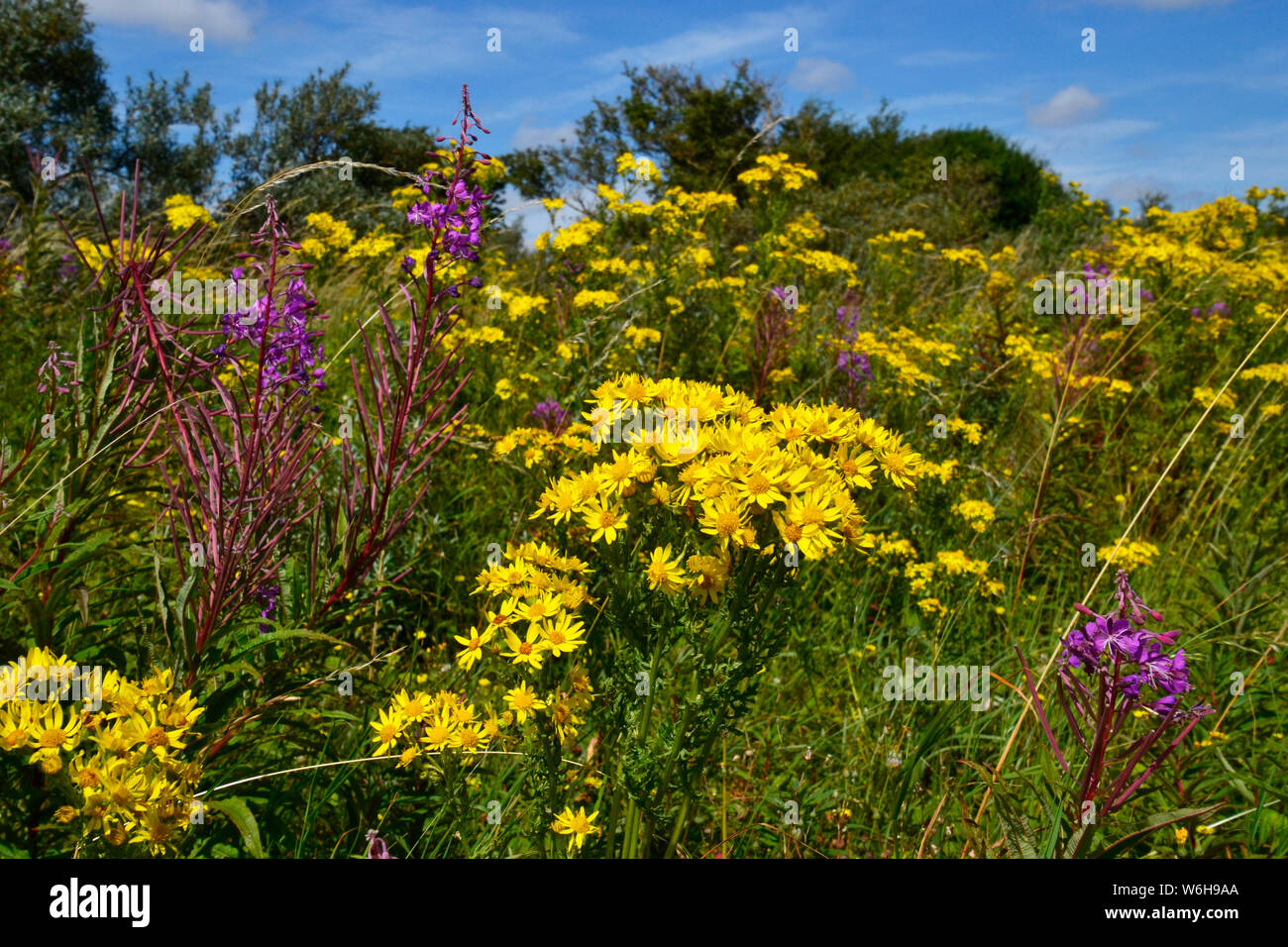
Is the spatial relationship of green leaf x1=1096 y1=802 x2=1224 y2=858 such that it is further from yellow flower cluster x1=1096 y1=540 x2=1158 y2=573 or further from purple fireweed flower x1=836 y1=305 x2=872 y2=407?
purple fireweed flower x1=836 y1=305 x2=872 y2=407

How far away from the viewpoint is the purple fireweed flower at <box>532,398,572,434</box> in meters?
3.16

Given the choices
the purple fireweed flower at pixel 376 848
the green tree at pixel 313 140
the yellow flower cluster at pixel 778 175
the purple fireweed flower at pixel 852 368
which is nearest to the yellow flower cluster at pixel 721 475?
the purple fireweed flower at pixel 376 848

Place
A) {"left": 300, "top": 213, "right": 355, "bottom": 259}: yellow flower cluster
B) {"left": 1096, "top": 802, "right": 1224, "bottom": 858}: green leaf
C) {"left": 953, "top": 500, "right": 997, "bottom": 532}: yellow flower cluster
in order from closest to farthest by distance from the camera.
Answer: {"left": 1096, "top": 802, "right": 1224, "bottom": 858}: green leaf → {"left": 953, "top": 500, "right": 997, "bottom": 532}: yellow flower cluster → {"left": 300, "top": 213, "right": 355, "bottom": 259}: yellow flower cluster

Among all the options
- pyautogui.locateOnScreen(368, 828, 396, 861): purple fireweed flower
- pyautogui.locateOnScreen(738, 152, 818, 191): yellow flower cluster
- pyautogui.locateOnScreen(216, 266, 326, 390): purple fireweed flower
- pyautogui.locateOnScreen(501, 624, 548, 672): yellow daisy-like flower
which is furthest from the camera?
pyautogui.locateOnScreen(738, 152, 818, 191): yellow flower cluster

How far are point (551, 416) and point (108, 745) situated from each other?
2177mm

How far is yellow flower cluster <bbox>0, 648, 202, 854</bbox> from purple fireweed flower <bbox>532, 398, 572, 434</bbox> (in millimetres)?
1899

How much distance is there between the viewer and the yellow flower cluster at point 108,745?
1187mm

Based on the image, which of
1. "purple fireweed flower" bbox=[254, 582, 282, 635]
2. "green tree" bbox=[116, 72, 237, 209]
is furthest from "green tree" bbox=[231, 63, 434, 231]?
"purple fireweed flower" bbox=[254, 582, 282, 635]

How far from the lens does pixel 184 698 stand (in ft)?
4.35

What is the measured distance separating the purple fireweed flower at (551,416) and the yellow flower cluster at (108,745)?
190 centimetres

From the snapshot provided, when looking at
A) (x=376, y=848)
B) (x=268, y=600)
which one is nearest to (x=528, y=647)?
(x=376, y=848)
